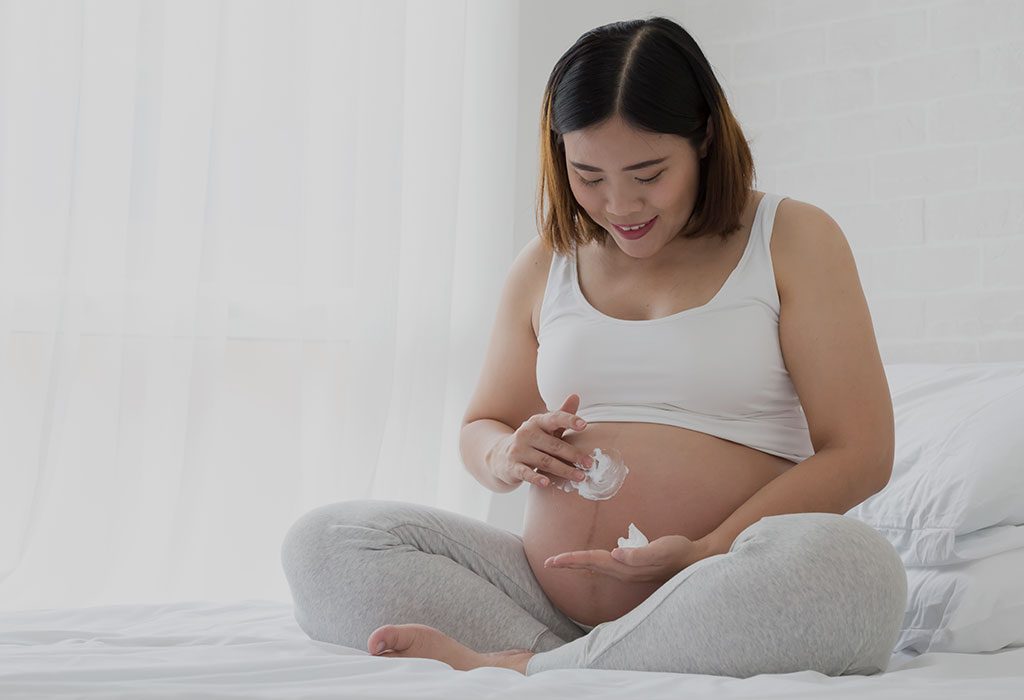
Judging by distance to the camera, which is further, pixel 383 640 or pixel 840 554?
pixel 383 640

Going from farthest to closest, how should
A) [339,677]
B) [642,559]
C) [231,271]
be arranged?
[231,271], [642,559], [339,677]

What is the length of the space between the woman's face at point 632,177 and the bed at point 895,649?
500 mm

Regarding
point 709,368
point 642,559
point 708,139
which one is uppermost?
point 708,139

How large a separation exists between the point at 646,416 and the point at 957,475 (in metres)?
0.43

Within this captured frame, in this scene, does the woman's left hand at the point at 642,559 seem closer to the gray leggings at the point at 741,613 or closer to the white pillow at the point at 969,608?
the gray leggings at the point at 741,613

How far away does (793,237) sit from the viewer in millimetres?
1482

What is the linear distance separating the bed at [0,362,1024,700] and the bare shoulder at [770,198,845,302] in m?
0.35

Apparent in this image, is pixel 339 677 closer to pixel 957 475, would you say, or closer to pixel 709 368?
pixel 709 368

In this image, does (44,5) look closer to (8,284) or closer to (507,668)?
(8,284)

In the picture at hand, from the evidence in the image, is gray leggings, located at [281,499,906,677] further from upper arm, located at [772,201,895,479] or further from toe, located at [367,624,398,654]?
upper arm, located at [772,201,895,479]

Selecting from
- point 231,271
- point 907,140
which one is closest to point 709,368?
point 907,140

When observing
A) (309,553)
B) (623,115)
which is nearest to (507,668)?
(309,553)

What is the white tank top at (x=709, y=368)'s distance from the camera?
1432mm

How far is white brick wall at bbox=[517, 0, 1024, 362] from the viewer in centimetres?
223
